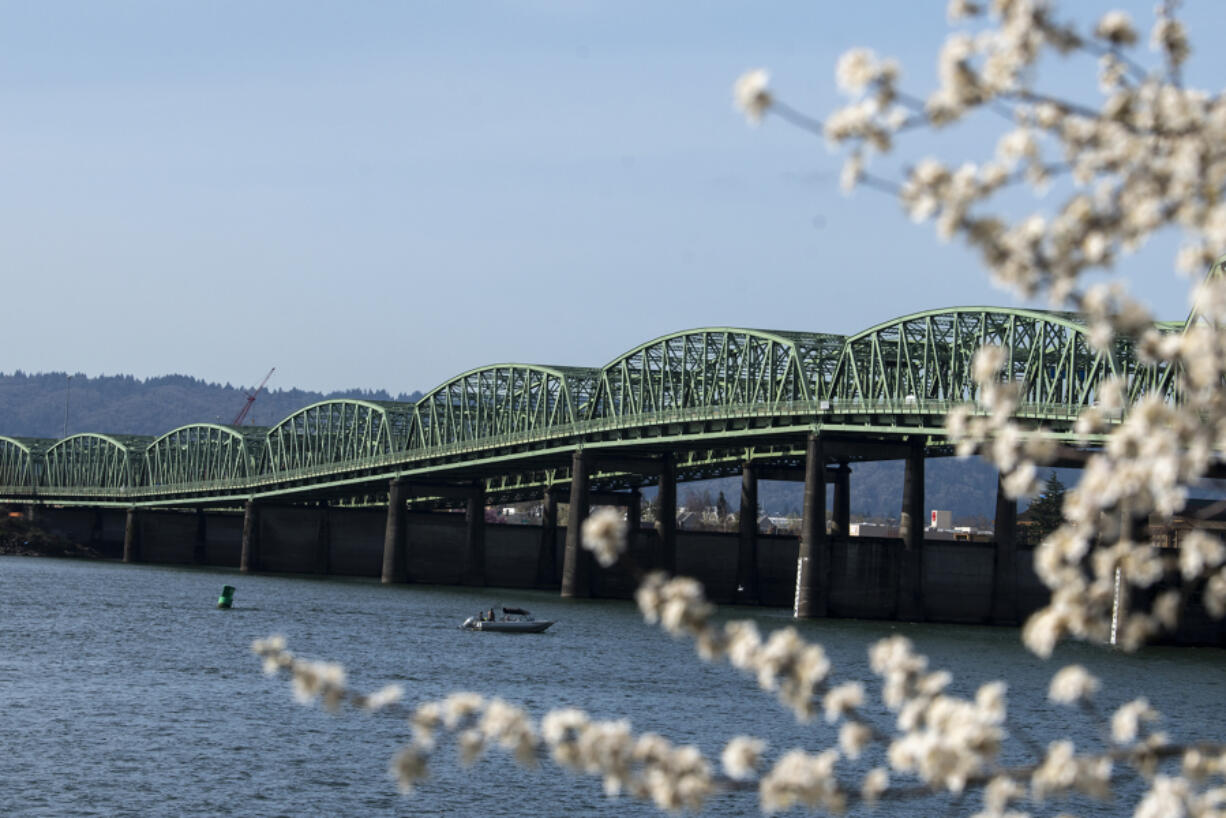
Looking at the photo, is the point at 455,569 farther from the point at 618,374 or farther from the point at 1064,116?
the point at 1064,116

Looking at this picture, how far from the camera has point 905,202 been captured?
9.69 metres

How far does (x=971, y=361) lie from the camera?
394ft

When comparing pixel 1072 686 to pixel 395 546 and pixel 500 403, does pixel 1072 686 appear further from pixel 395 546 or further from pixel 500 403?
pixel 500 403

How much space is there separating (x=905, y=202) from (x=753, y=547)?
150 meters

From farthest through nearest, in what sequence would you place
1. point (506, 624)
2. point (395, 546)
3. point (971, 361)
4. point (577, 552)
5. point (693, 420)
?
point (395, 546) → point (577, 552) → point (693, 420) → point (971, 361) → point (506, 624)

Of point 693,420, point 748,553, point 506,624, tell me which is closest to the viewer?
point 506,624

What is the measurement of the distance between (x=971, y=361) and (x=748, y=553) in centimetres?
4352

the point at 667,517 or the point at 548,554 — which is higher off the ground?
the point at 667,517

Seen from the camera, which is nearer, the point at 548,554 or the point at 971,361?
the point at 971,361

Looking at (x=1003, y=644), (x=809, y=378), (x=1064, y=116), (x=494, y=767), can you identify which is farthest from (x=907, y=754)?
(x=809, y=378)

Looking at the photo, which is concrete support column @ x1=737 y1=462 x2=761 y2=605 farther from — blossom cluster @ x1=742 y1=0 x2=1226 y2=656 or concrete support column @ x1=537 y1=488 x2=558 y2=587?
blossom cluster @ x1=742 y1=0 x2=1226 y2=656

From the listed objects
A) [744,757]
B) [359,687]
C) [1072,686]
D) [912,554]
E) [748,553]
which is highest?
[748,553]

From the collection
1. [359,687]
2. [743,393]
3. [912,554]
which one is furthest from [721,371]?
[359,687]

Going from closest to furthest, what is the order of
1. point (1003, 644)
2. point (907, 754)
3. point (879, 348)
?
point (907, 754)
point (1003, 644)
point (879, 348)
